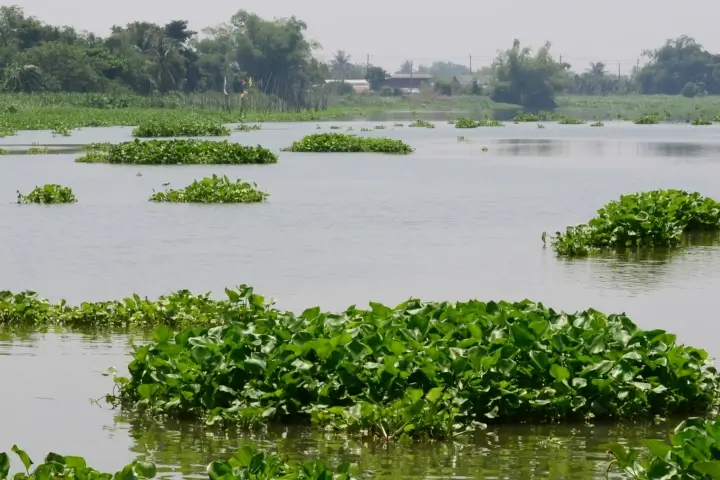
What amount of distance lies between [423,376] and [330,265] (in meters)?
8.45

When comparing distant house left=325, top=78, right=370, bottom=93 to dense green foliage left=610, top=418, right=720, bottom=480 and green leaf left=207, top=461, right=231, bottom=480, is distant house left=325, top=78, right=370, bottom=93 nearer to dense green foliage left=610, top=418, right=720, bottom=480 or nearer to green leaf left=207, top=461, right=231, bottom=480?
dense green foliage left=610, top=418, right=720, bottom=480

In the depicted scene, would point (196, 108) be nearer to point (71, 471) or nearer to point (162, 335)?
point (162, 335)

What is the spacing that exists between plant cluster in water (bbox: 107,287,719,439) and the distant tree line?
84.9 metres

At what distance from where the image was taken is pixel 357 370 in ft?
28.5

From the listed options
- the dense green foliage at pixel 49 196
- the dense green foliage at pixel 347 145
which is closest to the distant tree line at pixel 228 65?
the dense green foliage at pixel 347 145

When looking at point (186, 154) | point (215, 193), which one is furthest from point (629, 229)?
point (186, 154)

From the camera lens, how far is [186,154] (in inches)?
1565

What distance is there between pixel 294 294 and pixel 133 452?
6421 mm

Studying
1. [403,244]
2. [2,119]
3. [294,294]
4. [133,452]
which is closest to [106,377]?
[133,452]

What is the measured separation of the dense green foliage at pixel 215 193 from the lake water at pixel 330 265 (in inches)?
27.4

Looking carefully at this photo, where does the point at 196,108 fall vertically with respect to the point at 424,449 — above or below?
below

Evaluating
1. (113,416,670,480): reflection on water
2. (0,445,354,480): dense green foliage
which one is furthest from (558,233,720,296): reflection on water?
(0,445,354,480): dense green foliage

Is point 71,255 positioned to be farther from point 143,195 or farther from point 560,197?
point 560,197

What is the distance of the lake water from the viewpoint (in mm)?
8234
